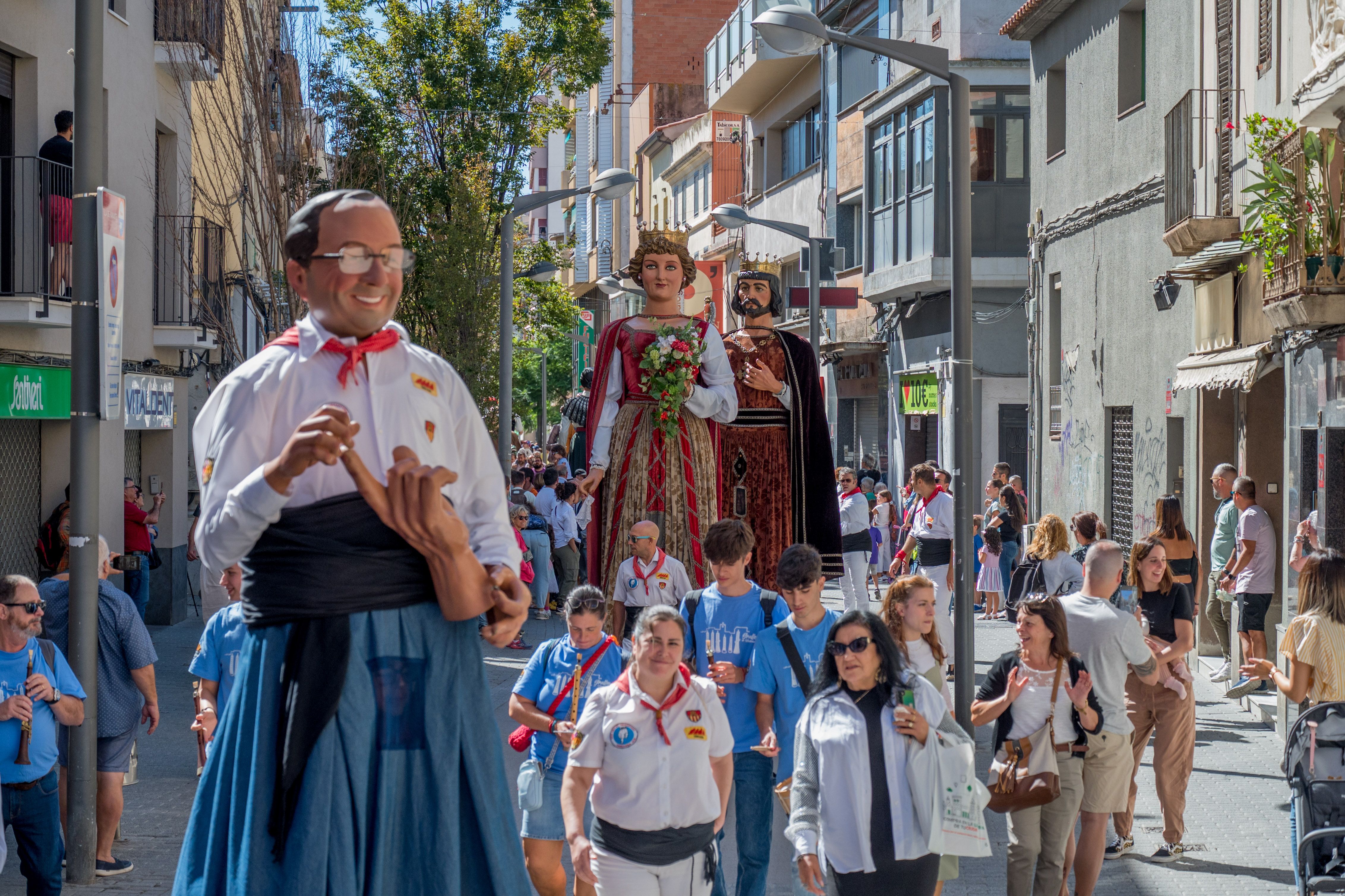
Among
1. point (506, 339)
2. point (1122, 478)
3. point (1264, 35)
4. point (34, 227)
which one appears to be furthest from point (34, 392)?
point (1122, 478)

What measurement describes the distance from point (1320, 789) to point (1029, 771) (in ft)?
4.07

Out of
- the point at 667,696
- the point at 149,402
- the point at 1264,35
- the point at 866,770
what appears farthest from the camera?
the point at 149,402

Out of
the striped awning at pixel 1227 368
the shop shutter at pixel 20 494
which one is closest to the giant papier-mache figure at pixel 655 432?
the striped awning at pixel 1227 368

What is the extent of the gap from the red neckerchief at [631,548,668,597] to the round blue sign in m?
2.47

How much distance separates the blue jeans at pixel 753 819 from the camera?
662cm

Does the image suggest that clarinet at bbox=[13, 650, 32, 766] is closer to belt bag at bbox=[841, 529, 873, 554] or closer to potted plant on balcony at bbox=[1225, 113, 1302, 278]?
potted plant on balcony at bbox=[1225, 113, 1302, 278]

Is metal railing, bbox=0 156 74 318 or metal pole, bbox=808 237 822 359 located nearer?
metal railing, bbox=0 156 74 318

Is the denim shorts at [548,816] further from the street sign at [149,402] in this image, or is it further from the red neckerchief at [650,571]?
the street sign at [149,402]

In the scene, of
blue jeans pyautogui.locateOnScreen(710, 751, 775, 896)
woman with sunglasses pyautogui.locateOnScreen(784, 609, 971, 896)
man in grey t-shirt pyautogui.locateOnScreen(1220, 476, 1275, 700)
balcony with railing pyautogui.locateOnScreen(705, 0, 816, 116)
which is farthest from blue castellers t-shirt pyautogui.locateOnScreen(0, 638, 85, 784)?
balcony with railing pyautogui.locateOnScreen(705, 0, 816, 116)

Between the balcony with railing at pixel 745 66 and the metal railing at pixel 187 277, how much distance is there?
60.8 ft

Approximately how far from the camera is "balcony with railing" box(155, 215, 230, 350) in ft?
61.0

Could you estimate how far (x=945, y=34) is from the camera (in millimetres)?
26797

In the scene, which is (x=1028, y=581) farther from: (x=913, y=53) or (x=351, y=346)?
(x=351, y=346)

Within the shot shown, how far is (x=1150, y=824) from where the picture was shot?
30.0 feet
